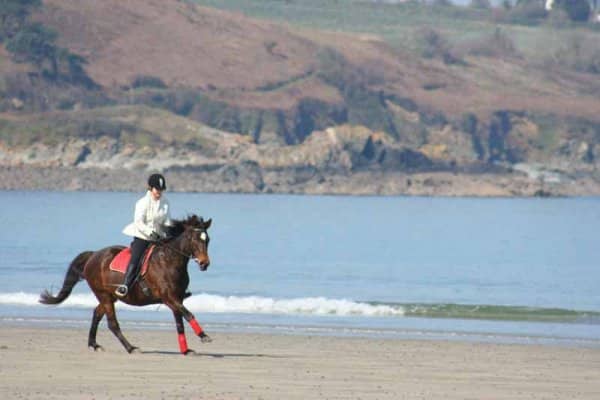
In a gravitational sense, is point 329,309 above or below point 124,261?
below

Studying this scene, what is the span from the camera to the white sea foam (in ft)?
96.4

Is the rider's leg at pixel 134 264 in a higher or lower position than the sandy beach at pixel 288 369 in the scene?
higher

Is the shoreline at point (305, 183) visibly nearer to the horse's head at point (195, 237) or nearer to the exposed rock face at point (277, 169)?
the exposed rock face at point (277, 169)

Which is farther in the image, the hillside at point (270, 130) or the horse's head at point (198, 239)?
the hillside at point (270, 130)

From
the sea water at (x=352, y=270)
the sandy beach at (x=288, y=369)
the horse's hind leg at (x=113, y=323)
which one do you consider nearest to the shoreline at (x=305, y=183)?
the sea water at (x=352, y=270)

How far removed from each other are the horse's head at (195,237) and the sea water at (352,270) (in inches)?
257

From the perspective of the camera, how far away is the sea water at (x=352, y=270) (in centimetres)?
2712

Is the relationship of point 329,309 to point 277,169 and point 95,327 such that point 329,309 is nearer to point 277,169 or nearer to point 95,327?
point 95,327

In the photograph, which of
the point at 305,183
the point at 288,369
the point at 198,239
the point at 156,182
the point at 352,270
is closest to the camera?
the point at 288,369

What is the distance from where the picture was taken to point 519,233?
82.8 metres

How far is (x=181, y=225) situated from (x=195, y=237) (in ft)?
1.30

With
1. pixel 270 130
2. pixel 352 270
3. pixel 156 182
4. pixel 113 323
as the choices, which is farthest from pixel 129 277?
pixel 270 130

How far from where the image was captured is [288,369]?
1753 cm

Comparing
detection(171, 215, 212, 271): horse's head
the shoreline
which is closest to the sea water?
detection(171, 215, 212, 271): horse's head
